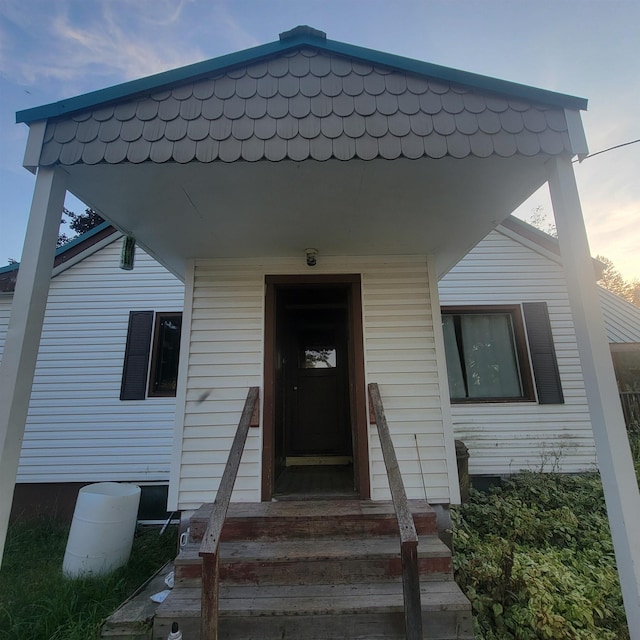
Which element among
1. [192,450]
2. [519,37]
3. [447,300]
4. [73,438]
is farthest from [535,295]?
[73,438]

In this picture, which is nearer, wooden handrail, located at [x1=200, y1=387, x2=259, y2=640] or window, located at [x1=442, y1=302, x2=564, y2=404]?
wooden handrail, located at [x1=200, y1=387, x2=259, y2=640]

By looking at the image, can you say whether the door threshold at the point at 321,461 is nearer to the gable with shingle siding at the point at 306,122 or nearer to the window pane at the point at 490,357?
the window pane at the point at 490,357

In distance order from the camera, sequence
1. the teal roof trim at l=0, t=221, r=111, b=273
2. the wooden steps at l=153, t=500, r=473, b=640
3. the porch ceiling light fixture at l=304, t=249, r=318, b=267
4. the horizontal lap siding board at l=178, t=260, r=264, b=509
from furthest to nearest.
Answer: the teal roof trim at l=0, t=221, r=111, b=273 < the porch ceiling light fixture at l=304, t=249, r=318, b=267 < the horizontal lap siding board at l=178, t=260, r=264, b=509 < the wooden steps at l=153, t=500, r=473, b=640

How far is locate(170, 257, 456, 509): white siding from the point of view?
2865 mm

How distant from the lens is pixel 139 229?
2.79 m

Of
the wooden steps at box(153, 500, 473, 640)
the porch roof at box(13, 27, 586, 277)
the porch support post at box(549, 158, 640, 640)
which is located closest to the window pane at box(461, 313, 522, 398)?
the wooden steps at box(153, 500, 473, 640)

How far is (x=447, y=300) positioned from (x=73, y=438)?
6.03m

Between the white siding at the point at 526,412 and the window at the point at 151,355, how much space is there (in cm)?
435

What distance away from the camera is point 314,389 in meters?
4.71

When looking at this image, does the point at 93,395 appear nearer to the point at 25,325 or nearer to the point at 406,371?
the point at 25,325

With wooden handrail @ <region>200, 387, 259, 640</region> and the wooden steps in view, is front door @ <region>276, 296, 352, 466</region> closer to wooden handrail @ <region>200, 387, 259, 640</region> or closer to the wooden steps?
the wooden steps

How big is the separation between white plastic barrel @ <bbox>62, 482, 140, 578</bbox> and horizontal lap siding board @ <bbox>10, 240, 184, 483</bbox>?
1723mm

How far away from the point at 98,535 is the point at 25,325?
2.32 m

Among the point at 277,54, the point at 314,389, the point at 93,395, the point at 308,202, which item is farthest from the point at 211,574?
the point at 93,395
